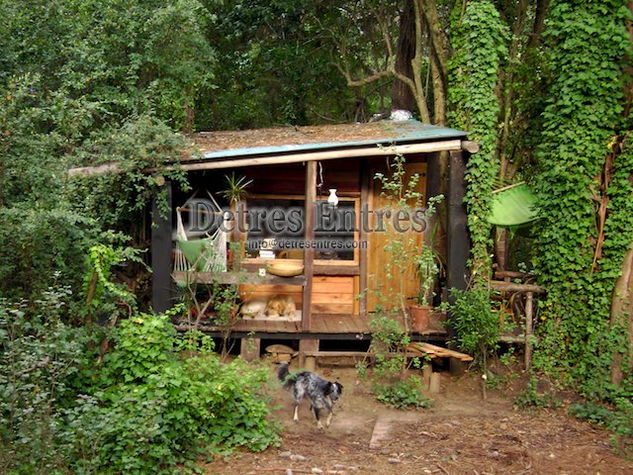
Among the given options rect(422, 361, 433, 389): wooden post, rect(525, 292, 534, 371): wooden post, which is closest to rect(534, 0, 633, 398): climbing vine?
rect(525, 292, 534, 371): wooden post

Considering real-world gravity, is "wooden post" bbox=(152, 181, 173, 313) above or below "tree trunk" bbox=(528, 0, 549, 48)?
below

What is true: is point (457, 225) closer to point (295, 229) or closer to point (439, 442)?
point (295, 229)

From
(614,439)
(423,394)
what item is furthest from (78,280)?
(614,439)

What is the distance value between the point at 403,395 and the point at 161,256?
3.51m

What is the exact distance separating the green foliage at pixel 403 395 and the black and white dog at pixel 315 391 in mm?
919

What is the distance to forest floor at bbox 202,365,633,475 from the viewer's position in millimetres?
6012

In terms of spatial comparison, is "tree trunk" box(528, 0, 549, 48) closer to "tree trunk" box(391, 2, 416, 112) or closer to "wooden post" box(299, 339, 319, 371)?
"tree trunk" box(391, 2, 416, 112)

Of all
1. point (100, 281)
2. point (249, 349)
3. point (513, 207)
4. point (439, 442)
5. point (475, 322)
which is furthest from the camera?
point (513, 207)

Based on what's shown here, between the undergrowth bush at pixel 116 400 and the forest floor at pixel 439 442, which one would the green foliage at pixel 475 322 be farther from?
the undergrowth bush at pixel 116 400

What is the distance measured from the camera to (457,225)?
347 inches

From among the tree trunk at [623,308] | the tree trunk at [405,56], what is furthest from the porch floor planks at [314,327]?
the tree trunk at [405,56]

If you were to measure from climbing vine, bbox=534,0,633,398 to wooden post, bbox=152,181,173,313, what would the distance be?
15.9 ft

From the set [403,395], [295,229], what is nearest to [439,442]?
[403,395]

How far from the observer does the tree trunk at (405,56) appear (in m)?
12.7
